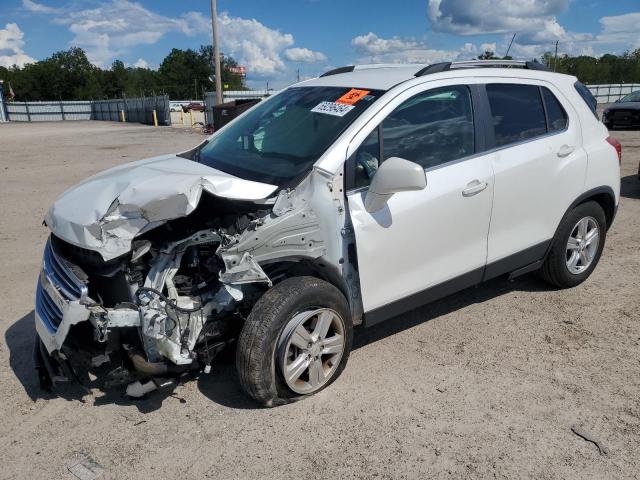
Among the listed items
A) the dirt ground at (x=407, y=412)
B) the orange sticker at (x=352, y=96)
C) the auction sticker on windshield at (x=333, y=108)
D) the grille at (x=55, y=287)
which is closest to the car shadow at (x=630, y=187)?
the dirt ground at (x=407, y=412)

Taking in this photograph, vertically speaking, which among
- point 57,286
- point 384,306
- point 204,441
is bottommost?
point 204,441

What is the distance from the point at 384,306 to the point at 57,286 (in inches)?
77.7

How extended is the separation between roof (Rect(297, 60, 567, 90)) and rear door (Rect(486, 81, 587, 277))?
12 centimetres

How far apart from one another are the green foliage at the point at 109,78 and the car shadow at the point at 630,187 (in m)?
67.1

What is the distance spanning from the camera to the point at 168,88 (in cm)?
9831

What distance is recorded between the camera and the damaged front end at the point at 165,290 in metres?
2.89

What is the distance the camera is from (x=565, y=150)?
4.27m

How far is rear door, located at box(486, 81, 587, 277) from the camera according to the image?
3916mm

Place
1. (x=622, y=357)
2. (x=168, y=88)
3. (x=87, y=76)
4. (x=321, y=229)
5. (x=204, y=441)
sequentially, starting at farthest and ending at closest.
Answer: (x=168, y=88) → (x=87, y=76) → (x=622, y=357) → (x=321, y=229) → (x=204, y=441)

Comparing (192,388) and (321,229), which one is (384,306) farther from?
(192,388)

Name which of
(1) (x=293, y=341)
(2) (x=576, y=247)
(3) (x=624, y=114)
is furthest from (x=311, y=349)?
(3) (x=624, y=114)

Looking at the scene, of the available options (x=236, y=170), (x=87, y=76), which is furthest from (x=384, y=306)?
(x=87, y=76)

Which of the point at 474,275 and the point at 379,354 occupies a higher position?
the point at 474,275

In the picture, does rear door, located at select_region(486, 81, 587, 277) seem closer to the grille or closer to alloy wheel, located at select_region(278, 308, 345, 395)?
alloy wheel, located at select_region(278, 308, 345, 395)
